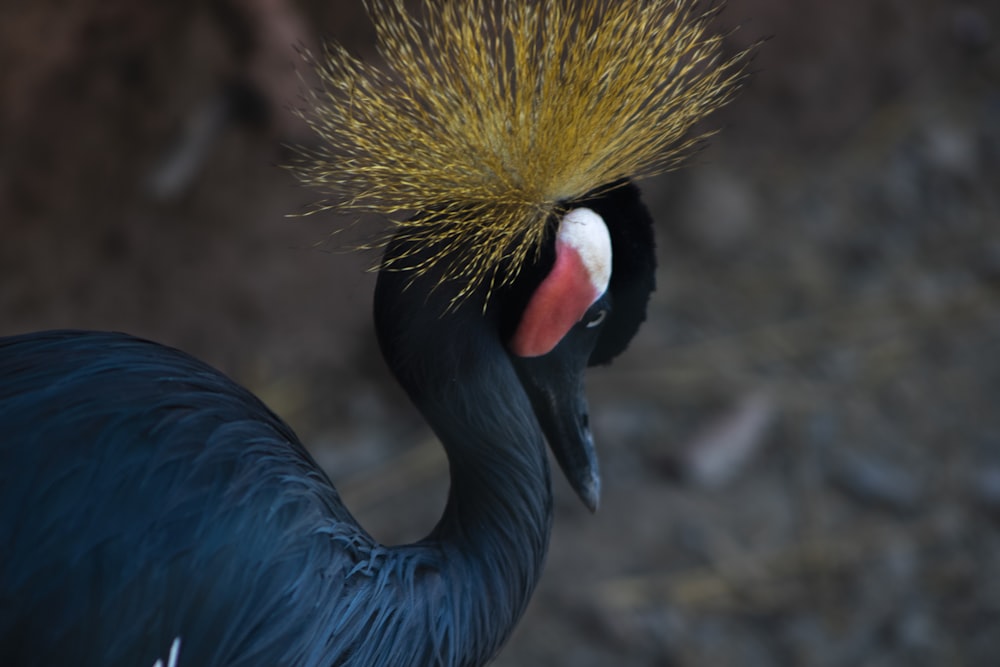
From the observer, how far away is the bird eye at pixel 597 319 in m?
1.22

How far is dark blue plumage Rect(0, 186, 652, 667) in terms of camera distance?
1.06m

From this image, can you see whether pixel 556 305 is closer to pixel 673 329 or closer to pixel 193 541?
pixel 193 541

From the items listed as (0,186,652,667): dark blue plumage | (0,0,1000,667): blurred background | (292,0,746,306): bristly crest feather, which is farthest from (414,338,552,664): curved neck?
(0,0,1000,667): blurred background

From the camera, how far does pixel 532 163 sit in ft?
3.72

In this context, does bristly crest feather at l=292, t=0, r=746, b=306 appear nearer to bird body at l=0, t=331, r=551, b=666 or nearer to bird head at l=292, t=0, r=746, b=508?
bird head at l=292, t=0, r=746, b=508

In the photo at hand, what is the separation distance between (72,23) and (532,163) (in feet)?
4.02

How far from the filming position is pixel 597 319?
1.23 m

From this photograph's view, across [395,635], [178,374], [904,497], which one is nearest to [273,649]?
[395,635]

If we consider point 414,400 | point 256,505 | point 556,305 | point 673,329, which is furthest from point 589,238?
point 673,329

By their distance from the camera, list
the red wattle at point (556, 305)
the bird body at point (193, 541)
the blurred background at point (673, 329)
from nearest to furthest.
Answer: the bird body at point (193, 541)
the red wattle at point (556, 305)
the blurred background at point (673, 329)

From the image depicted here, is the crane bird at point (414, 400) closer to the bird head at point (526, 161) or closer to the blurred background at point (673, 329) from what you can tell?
the bird head at point (526, 161)

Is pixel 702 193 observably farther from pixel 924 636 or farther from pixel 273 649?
pixel 273 649

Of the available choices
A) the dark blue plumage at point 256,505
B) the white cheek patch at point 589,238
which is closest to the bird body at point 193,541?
the dark blue plumage at point 256,505

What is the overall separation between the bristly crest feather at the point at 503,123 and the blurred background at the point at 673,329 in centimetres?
91
